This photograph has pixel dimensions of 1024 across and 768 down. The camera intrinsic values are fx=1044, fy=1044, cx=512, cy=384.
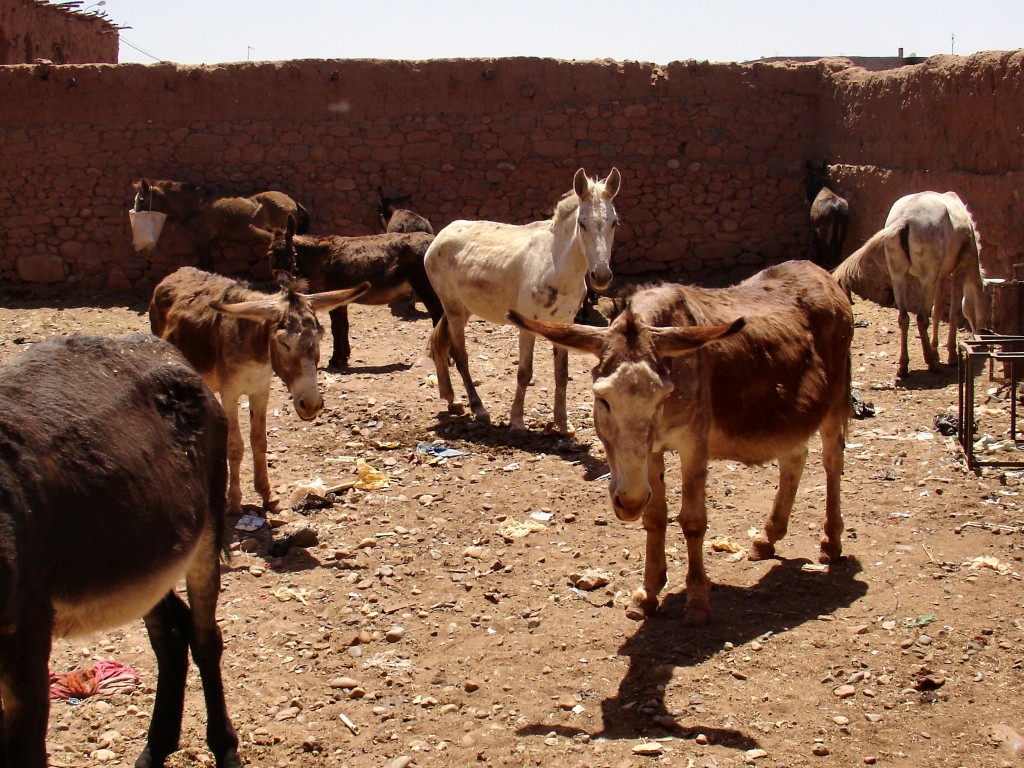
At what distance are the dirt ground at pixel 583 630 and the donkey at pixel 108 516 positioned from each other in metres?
Answer: 0.57

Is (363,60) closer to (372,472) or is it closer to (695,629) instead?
(372,472)

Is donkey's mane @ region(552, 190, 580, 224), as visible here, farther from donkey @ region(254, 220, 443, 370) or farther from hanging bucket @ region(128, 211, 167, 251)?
hanging bucket @ region(128, 211, 167, 251)

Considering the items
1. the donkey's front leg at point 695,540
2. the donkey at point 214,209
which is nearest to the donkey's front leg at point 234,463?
the donkey's front leg at point 695,540

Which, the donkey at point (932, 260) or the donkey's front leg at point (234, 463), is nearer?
the donkey's front leg at point (234, 463)

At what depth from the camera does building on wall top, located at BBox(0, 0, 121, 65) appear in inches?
840

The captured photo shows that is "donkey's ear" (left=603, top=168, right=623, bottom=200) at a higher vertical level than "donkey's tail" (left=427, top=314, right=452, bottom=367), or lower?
higher

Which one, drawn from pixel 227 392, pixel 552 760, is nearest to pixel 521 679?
pixel 552 760

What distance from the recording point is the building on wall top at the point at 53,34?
2134 cm

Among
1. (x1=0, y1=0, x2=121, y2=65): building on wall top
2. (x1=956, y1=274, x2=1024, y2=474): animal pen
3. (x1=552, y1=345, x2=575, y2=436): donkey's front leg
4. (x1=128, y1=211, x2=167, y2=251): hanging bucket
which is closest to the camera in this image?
(x1=956, y1=274, x2=1024, y2=474): animal pen

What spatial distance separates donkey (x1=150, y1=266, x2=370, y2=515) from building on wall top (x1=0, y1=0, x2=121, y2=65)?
53.1 ft

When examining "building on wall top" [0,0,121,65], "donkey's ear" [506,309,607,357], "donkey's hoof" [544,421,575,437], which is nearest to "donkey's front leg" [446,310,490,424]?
"donkey's hoof" [544,421,575,437]

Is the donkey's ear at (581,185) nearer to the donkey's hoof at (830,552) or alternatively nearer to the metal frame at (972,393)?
the metal frame at (972,393)

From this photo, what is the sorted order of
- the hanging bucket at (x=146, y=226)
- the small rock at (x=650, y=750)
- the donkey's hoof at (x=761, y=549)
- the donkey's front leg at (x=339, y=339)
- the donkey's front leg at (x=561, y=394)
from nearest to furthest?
the small rock at (x=650, y=750), the donkey's hoof at (x=761, y=549), the donkey's front leg at (x=561, y=394), the donkey's front leg at (x=339, y=339), the hanging bucket at (x=146, y=226)

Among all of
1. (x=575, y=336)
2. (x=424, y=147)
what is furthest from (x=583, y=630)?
(x=424, y=147)
